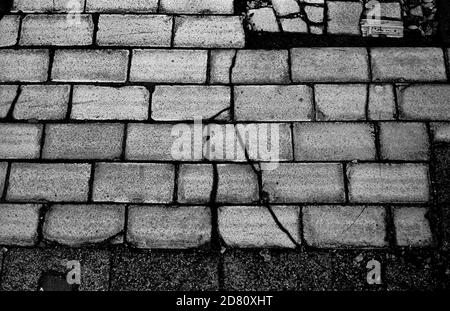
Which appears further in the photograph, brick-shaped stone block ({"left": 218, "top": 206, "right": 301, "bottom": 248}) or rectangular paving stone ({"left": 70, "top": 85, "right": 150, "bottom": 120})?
rectangular paving stone ({"left": 70, "top": 85, "right": 150, "bottom": 120})

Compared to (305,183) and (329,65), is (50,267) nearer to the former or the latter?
(305,183)

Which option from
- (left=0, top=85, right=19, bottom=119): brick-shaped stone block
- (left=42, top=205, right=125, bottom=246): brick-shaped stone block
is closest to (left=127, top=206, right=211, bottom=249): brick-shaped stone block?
(left=42, top=205, right=125, bottom=246): brick-shaped stone block

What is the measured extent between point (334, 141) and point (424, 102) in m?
0.74

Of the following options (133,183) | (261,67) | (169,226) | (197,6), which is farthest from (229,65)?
(169,226)

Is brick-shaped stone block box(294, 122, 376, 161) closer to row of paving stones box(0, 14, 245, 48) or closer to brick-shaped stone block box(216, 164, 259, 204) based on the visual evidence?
brick-shaped stone block box(216, 164, 259, 204)

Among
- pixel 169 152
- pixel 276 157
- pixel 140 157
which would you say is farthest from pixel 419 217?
pixel 140 157

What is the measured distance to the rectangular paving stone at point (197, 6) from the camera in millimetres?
3059

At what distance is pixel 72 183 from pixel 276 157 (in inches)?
56.0

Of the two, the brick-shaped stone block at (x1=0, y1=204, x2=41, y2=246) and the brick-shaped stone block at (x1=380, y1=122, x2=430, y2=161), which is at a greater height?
the brick-shaped stone block at (x1=380, y1=122, x2=430, y2=161)

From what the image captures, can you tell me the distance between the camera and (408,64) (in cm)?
289

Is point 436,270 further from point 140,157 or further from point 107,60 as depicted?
point 107,60

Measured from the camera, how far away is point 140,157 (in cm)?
269

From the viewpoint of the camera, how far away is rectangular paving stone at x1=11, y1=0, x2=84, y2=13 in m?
3.09

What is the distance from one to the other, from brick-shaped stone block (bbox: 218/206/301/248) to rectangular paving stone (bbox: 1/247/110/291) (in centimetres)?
82
